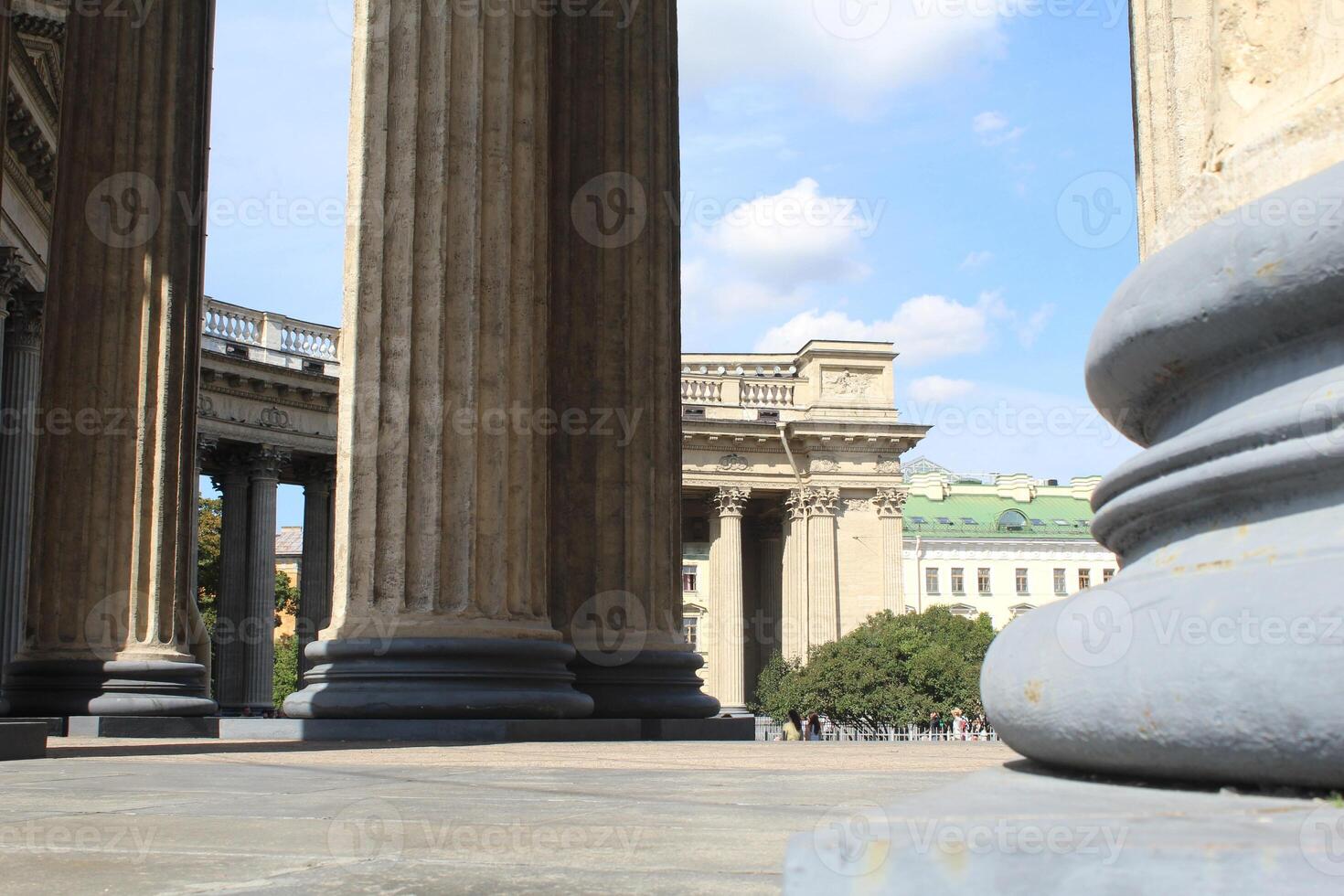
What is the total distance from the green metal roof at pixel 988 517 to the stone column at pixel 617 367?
11731cm

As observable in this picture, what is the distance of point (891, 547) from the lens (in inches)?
3231

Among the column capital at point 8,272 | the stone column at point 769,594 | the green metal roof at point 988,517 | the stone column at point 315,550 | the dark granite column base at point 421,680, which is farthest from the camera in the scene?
the green metal roof at point 988,517

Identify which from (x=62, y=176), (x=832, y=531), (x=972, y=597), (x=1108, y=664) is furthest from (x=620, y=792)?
(x=972, y=597)

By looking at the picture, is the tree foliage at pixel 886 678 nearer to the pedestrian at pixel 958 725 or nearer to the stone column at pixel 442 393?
the pedestrian at pixel 958 725

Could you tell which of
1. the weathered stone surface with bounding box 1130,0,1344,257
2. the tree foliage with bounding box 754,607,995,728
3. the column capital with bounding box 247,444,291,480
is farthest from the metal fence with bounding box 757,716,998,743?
the weathered stone surface with bounding box 1130,0,1344,257

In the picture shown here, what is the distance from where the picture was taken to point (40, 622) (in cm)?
1880

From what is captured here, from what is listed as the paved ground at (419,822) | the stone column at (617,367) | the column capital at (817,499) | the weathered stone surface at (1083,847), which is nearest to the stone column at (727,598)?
the column capital at (817,499)

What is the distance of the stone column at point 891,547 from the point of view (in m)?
80.8

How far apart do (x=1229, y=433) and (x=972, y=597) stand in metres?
135

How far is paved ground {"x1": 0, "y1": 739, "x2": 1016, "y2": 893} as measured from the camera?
12.6ft

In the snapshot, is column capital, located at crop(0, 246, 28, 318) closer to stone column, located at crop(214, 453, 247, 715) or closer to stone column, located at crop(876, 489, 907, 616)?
stone column, located at crop(214, 453, 247, 715)

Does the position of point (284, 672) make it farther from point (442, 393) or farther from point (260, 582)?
point (442, 393)

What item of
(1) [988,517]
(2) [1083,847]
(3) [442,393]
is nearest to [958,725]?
(1) [988,517]

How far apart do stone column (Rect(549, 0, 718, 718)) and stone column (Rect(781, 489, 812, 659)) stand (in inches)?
2475
